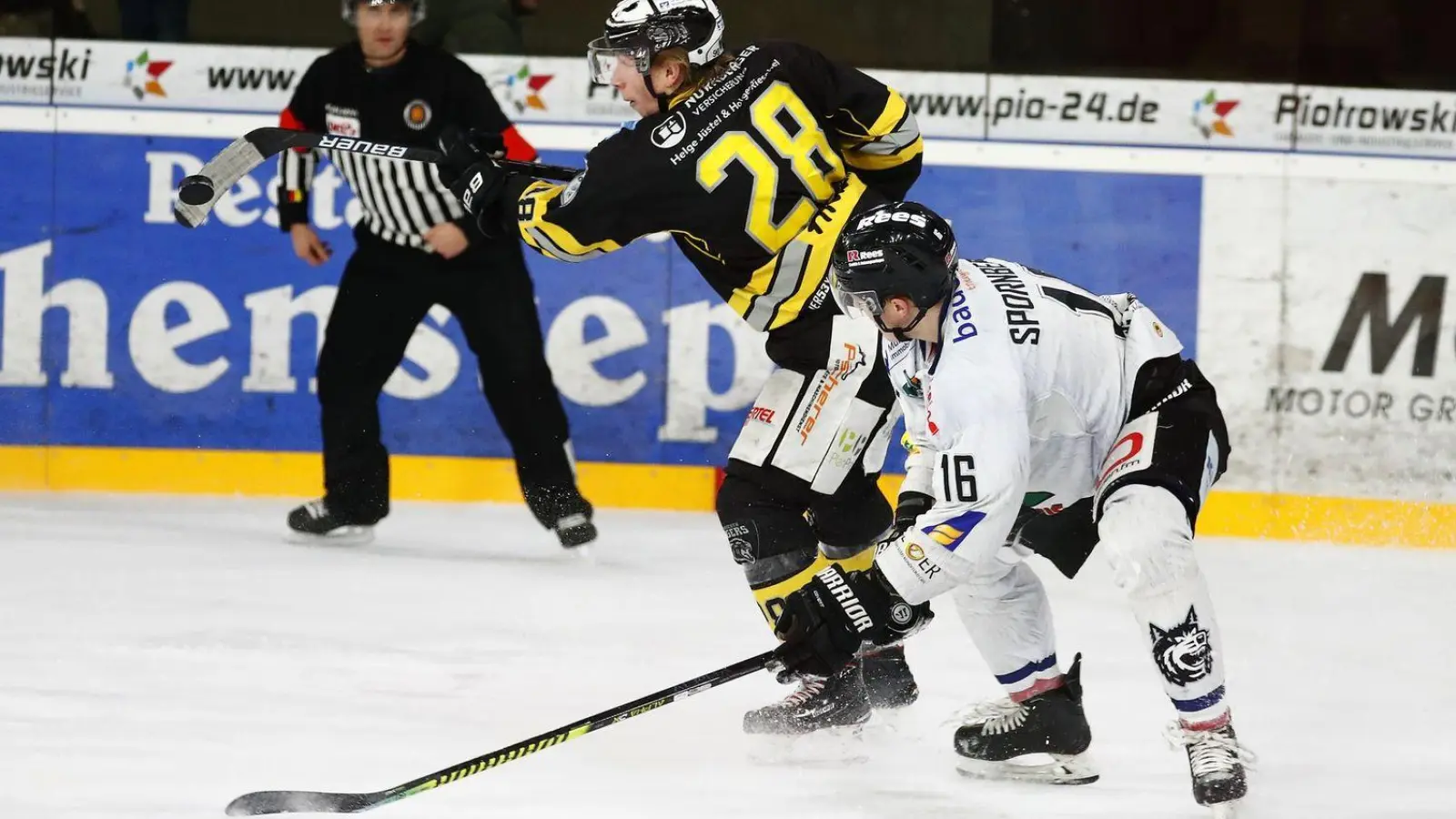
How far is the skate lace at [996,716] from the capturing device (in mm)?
3350

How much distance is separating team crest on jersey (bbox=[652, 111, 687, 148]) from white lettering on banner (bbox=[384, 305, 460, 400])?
2.59 metres

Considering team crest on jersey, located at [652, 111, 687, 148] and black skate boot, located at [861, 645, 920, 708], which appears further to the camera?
black skate boot, located at [861, 645, 920, 708]

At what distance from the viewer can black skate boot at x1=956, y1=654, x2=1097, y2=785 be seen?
331cm

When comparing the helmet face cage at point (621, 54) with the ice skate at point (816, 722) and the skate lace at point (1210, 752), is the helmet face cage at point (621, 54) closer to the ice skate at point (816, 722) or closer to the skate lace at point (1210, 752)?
the ice skate at point (816, 722)

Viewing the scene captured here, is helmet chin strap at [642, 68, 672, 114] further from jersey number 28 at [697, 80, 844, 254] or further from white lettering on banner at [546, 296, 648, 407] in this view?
white lettering on banner at [546, 296, 648, 407]

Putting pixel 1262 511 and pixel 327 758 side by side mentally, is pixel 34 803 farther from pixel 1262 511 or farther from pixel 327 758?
pixel 1262 511

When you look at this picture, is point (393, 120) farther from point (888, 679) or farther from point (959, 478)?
point (959, 478)

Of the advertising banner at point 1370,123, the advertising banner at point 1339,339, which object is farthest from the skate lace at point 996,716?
the advertising banner at point 1370,123

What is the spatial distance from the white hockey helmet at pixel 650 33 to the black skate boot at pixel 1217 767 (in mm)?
1546

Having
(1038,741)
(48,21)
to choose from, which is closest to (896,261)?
(1038,741)

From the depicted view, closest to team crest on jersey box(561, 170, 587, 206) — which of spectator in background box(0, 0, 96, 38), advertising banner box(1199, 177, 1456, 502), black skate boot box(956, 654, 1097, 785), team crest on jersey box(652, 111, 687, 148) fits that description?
team crest on jersey box(652, 111, 687, 148)

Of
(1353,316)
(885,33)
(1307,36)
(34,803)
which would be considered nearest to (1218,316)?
(1353,316)

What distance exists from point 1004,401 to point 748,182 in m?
0.97

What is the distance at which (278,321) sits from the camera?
6.09 meters
